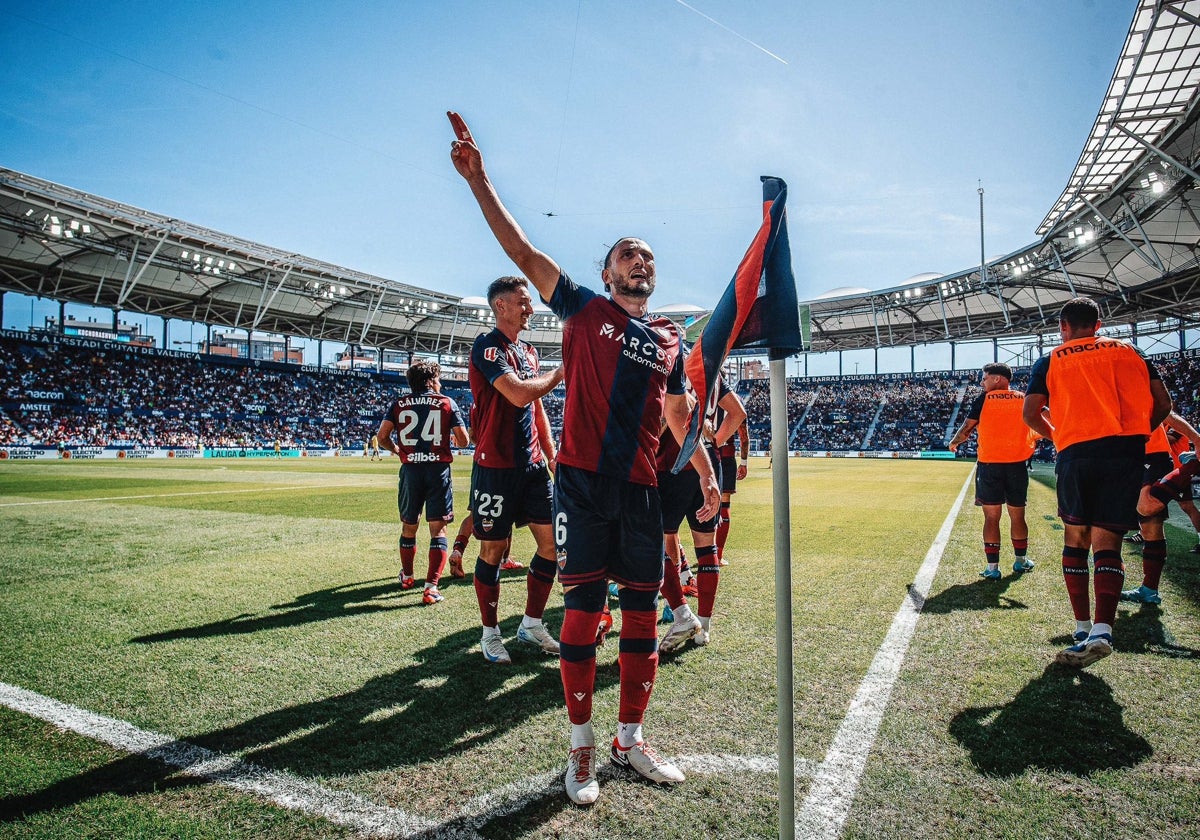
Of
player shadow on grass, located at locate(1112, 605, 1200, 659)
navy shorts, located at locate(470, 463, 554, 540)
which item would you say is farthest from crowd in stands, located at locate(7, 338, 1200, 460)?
navy shorts, located at locate(470, 463, 554, 540)

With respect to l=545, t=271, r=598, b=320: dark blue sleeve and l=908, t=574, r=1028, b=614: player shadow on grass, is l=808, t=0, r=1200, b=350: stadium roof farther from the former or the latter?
l=545, t=271, r=598, b=320: dark blue sleeve

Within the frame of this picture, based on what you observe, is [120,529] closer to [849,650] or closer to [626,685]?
[626,685]

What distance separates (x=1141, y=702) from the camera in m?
3.10

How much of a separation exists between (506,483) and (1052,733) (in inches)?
127

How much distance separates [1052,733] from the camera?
2.78 metres

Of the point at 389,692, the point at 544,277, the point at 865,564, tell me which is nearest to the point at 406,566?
the point at 389,692

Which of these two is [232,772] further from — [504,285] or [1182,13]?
[1182,13]

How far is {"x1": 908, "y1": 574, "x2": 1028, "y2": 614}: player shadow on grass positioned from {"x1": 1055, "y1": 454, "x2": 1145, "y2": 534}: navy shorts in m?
1.25

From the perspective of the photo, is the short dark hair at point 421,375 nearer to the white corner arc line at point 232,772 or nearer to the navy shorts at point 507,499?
the navy shorts at point 507,499

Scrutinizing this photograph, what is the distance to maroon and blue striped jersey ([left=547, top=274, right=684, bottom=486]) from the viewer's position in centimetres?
265

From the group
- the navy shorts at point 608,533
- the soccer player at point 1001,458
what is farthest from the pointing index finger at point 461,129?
the soccer player at point 1001,458

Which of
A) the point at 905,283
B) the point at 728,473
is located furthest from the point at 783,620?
the point at 905,283

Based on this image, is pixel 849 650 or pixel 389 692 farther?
pixel 849 650

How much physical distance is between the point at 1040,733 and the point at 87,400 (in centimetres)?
5207
